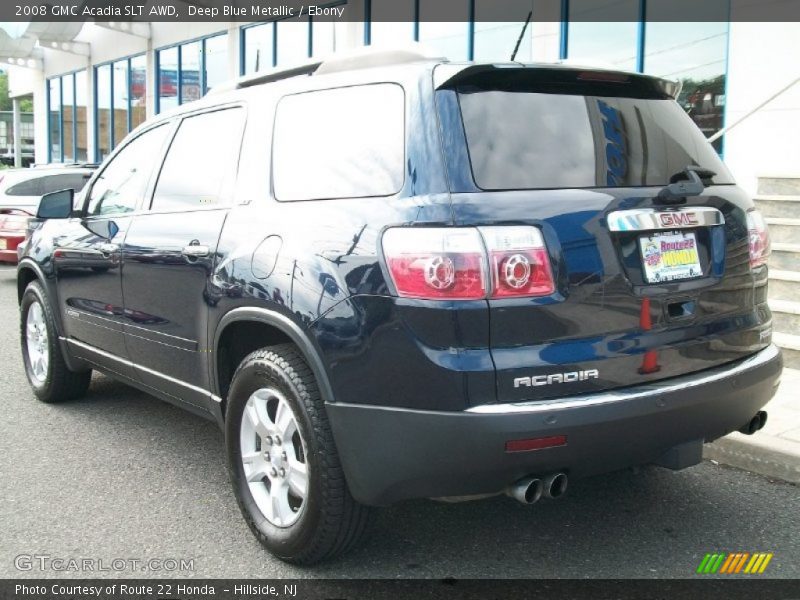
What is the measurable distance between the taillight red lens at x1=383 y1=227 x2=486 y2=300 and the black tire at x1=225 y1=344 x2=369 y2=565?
1.91ft

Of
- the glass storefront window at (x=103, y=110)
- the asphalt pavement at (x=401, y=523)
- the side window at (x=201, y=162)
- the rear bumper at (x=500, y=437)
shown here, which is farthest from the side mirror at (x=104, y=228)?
the glass storefront window at (x=103, y=110)

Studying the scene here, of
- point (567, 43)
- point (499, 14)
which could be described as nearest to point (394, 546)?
point (567, 43)

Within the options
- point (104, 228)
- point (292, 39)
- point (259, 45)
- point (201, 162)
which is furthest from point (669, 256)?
point (259, 45)

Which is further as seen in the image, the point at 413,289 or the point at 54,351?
the point at 54,351

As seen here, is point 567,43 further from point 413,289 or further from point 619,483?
point 413,289

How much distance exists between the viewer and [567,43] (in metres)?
12.1

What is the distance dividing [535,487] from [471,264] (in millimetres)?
776

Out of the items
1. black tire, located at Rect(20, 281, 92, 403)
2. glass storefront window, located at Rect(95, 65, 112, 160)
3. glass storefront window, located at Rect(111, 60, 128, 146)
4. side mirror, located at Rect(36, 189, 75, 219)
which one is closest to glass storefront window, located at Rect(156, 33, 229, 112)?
glass storefront window, located at Rect(111, 60, 128, 146)

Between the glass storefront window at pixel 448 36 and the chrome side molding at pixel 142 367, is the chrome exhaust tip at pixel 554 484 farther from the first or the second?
the glass storefront window at pixel 448 36

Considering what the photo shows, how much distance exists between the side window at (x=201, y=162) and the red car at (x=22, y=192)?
8088 mm

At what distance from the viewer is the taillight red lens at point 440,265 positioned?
107 inches

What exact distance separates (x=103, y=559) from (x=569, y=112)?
2476 millimetres

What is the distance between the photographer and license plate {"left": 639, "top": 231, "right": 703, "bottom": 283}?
9.84 ft

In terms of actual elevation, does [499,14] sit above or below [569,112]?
above
